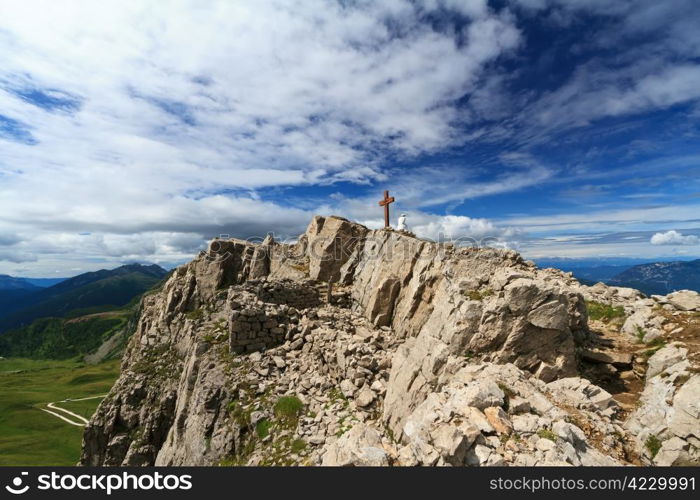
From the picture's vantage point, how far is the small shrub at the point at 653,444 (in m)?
11.6

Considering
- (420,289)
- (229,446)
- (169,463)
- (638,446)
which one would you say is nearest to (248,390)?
(229,446)

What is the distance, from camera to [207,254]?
181 ft

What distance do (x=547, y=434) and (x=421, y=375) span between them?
7607 millimetres

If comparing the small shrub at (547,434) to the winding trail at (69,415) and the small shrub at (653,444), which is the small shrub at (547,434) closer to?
the small shrub at (653,444)

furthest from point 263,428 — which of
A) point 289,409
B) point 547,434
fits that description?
point 547,434

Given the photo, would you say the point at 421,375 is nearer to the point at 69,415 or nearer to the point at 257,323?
the point at 257,323

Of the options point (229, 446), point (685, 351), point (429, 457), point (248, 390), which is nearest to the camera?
point (429, 457)

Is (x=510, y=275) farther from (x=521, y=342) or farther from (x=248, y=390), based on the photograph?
(x=248, y=390)

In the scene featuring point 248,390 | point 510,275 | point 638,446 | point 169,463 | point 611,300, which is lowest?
point 169,463

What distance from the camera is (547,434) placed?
35.4ft

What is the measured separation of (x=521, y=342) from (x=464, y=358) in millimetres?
3074

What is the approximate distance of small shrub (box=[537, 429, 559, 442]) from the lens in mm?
10641

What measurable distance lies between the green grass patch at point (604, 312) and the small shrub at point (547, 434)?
Answer: 18.8 meters
